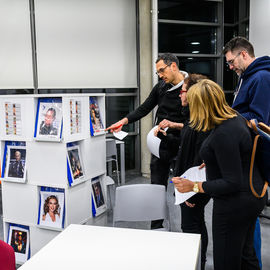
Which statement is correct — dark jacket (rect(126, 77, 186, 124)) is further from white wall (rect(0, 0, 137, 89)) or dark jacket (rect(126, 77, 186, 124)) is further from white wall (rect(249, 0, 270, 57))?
white wall (rect(249, 0, 270, 57))

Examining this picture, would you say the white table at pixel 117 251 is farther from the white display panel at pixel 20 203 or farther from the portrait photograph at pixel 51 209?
the white display panel at pixel 20 203

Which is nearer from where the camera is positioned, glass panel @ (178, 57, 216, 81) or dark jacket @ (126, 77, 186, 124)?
dark jacket @ (126, 77, 186, 124)

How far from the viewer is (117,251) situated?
155 centimetres

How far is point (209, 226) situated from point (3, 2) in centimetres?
416

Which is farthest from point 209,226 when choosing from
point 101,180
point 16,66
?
point 16,66

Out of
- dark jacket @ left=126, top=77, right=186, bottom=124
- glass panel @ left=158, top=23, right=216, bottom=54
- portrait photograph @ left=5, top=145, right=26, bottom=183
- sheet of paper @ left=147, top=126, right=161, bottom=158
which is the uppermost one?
glass panel @ left=158, top=23, right=216, bottom=54

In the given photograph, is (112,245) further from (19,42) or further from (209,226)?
(19,42)

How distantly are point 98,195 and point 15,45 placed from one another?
2.99 m

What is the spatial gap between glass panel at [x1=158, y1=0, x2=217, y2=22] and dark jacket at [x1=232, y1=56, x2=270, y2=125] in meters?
4.00

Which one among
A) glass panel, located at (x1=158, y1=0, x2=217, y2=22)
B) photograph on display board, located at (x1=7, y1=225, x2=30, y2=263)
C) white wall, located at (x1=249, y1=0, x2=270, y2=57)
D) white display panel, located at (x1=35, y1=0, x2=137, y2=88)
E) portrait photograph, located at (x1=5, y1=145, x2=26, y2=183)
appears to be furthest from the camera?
glass panel, located at (x1=158, y1=0, x2=217, y2=22)

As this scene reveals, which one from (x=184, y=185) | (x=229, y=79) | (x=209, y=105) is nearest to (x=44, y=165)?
(x=184, y=185)

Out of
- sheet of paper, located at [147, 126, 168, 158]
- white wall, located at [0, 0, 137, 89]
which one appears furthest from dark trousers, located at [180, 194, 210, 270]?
white wall, located at [0, 0, 137, 89]

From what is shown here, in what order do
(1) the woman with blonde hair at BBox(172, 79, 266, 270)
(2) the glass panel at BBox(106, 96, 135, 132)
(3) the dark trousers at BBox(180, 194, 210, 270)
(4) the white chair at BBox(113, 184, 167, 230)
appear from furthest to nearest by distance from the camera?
1. (2) the glass panel at BBox(106, 96, 135, 132)
2. (4) the white chair at BBox(113, 184, 167, 230)
3. (3) the dark trousers at BBox(180, 194, 210, 270)
4. (1) the woman with blonde hair at BBox(172, 79, 266, 270)

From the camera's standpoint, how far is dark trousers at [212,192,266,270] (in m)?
1.65
